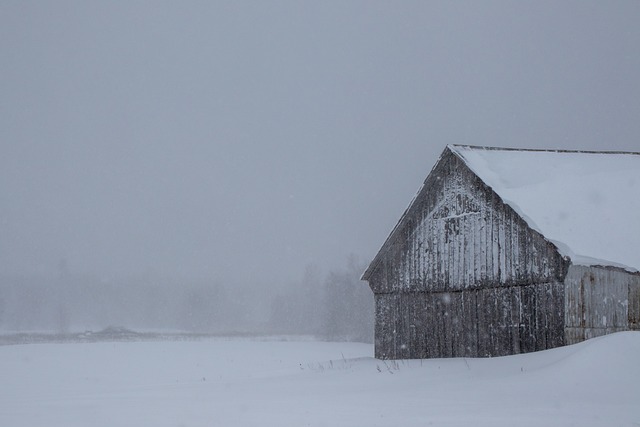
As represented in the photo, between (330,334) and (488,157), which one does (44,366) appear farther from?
(330,334)

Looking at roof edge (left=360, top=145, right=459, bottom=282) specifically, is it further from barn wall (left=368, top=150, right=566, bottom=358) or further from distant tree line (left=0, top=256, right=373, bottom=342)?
distant tree line (left=0, top=256, right=373, bottom=342)

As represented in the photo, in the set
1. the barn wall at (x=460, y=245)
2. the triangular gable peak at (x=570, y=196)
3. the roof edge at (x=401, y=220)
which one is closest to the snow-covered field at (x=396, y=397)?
the barn wall at (x=460, y=245)

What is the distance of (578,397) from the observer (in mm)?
12984

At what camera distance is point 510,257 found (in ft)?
65.5

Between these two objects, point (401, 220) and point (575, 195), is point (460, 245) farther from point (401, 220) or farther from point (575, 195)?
point (575, 195)

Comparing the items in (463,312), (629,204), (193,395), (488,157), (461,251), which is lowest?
(193,395)

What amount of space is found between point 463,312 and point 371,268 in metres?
4.22

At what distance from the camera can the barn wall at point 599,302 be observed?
18531 mm

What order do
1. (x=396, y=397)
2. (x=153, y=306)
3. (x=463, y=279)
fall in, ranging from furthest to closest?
1. (x=153, y=306)
2. (x=463, y=279)
3. (x=396, y=397)

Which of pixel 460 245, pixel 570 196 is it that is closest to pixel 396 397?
pixel 460 245

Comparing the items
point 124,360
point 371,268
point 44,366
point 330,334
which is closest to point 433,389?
point 371,268

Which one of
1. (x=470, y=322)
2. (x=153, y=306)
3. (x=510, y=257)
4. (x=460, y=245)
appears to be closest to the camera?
(x=510, y=257)

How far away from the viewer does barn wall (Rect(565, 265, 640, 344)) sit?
60.8 feet

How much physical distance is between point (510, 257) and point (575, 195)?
11.8 feet
